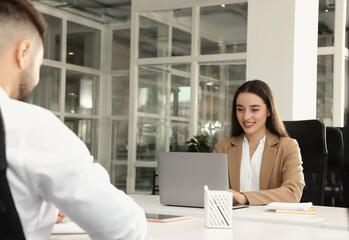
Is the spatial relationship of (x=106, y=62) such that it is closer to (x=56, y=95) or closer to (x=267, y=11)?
(x=56, y=95)

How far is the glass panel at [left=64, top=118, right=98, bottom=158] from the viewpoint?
9.93m

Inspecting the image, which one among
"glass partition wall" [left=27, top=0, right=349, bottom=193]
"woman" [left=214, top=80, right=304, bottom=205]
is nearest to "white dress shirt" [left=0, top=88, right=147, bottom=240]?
"woman" [left=214, top=80, right=304, bottom=205]

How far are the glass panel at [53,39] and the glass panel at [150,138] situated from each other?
2.02 metres

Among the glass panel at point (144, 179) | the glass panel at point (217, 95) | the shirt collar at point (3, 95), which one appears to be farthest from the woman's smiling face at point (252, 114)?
the glass panel at point (144, 179)

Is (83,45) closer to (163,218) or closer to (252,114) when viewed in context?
(252,114)

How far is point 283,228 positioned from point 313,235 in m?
0.17

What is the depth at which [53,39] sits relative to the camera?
9422 millimetres

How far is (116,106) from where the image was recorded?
10602 millimetres

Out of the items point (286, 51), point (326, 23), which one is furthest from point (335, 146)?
point (326, 23)

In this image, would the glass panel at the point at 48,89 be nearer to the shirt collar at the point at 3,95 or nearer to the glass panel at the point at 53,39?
the glass panel at the point at 53,39

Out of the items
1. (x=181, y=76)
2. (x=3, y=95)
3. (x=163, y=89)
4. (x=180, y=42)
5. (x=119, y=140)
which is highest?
(x=180, y=42)

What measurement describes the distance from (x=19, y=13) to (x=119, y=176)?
30.2ft

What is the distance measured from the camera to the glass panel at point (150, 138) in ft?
28.9

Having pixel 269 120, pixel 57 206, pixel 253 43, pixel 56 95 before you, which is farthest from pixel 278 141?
pixel 56 95
